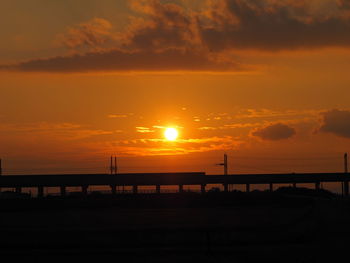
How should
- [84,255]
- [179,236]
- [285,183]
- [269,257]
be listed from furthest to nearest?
[285,183], [179,236], [84,255], [269,257]

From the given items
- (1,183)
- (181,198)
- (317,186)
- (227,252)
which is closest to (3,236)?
(227,252)

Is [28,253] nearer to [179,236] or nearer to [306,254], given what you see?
[179,236]

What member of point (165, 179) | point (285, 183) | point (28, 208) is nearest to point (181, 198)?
point (28, 208)

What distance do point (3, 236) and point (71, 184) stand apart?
89304 mm

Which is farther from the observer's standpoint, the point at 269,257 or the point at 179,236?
the point at 179,236

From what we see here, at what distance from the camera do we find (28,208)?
74125 millimetres

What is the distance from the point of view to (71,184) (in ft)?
401

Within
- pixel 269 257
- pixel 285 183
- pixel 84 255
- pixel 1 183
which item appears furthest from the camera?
pixel 285 183

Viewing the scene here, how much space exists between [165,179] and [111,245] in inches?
3791

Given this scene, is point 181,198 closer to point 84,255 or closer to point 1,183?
point 1,183

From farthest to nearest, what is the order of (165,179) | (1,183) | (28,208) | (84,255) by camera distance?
1. (165,179)
2. (1,183)
3. (28,208)
4. (84,255)

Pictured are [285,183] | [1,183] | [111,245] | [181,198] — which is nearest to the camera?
[111,245]

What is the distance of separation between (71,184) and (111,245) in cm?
9430

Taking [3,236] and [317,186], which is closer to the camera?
[3,236]
